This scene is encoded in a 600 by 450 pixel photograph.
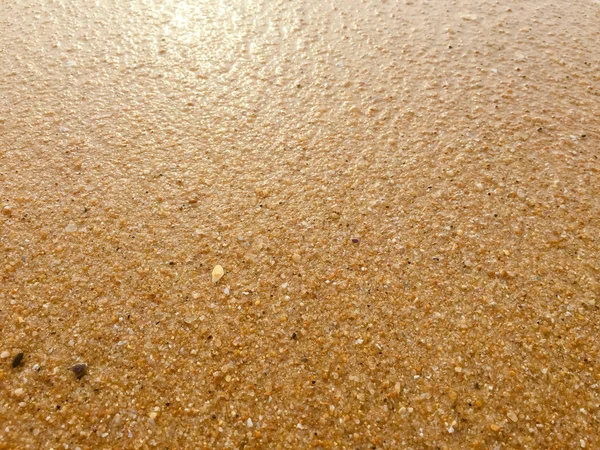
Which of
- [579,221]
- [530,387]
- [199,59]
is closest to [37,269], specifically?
[199,59]

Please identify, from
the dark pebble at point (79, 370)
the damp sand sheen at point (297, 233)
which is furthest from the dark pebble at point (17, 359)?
the dark pebble at point (79, 370)

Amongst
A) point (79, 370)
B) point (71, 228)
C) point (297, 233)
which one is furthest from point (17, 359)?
point (297, 233)

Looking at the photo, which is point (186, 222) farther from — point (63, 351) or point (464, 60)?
point (464, 60)

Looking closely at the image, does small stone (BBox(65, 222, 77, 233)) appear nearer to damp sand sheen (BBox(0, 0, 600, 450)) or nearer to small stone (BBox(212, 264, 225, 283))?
damp sand sheen (BBox(0, 0, 600, 450))

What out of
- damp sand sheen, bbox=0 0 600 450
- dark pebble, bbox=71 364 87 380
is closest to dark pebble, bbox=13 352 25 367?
damp sand sheen, bbox=0 0 600 450

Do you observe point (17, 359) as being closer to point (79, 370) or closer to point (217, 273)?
point (79, 370)

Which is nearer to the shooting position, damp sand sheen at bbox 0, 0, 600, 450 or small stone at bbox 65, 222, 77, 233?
damp sand sheen at bbox 0, 0, 600, 450

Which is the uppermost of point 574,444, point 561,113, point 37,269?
point 37,269
